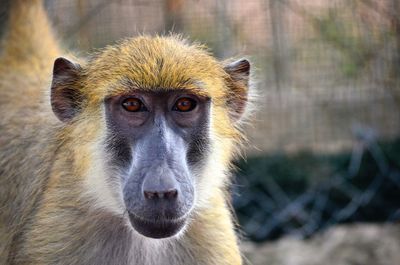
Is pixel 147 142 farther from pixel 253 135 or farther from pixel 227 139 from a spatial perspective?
pixel 253 135

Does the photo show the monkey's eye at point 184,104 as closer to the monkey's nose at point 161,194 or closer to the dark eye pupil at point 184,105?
the dark eye pupil at point 184,105

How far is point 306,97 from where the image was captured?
8.73m

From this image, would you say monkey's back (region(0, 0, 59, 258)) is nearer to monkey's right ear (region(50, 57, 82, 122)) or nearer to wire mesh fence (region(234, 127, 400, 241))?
monkey's right ear (region(50, 57, 82, 122))

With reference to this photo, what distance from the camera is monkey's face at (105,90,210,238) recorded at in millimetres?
4117

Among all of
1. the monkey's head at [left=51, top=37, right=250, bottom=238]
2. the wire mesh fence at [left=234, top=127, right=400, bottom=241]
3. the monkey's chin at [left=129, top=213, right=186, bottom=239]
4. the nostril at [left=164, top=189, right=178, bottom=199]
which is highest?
the monkey's head at [left=51, top=37, right=250, bottom=238]

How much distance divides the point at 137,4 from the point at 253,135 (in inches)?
74.8

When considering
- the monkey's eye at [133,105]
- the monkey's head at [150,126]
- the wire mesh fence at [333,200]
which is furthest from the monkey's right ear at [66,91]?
the wire mesh fence at [333,200]

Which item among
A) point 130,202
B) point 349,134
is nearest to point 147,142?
point 130,202

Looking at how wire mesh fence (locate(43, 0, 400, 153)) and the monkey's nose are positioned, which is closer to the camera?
the monkey's nose

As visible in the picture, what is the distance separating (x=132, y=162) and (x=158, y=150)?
20cm

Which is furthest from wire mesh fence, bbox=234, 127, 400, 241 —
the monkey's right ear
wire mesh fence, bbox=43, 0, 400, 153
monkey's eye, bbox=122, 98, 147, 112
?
monkey's eye, bbox=122, 98, 147, 112

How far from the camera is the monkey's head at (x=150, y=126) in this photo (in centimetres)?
419

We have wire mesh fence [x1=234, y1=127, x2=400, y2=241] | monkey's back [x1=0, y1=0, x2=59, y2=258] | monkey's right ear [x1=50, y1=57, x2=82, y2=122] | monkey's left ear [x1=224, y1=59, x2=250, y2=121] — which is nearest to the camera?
monkey's right ear [x1=50, y1=57, x2=82, y2=122]

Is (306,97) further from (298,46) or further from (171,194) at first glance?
(171,194)
